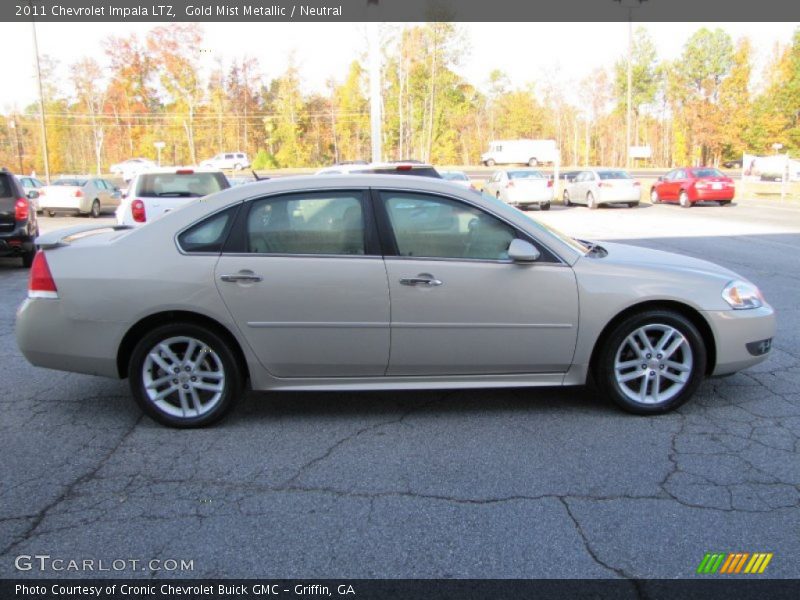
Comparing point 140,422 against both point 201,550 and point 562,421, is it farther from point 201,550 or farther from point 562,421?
point 562,421

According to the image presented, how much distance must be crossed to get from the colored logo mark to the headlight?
2028mm

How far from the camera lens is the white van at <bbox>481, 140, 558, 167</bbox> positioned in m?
68.2

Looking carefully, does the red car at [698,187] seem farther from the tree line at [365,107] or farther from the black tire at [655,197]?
the tree line at [365,107]

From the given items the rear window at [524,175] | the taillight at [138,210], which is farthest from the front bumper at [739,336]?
the rear window at [524,175]

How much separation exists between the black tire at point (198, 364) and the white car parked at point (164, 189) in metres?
6.81

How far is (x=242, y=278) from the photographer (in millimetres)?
4145

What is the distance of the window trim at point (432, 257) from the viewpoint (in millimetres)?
4262

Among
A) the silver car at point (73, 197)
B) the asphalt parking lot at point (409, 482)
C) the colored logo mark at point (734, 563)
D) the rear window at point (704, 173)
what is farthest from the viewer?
the rear window at point (704, 173)

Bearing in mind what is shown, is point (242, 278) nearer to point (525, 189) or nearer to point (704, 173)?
point (525, 189)

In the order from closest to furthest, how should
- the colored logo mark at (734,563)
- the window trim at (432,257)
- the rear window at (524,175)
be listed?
the colored logo mark at (734,563), the window trim at (432,257), the rear window at (524,175)

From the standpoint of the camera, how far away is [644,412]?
4.39 metres

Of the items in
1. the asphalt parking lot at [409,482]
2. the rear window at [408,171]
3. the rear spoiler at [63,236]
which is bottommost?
the asphalt parking lot at [409,482]

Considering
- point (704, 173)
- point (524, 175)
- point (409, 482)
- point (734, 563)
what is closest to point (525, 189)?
point (524, 175)

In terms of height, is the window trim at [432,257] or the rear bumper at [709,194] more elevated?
the window trim at [432,257]
